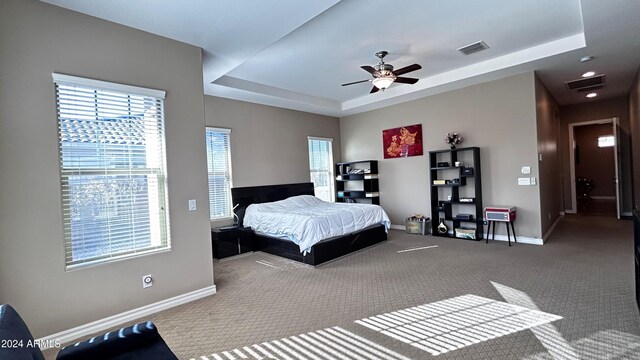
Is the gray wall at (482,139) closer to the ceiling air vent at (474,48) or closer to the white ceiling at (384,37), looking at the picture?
the white ceiling at (384,37)

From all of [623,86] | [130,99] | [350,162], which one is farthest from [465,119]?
[130,99]

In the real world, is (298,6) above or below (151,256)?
above

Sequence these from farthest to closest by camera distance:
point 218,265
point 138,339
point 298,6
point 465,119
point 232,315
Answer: point 465,119 → point 218,265 → point 232,315 → point 298,6 → point 138,339

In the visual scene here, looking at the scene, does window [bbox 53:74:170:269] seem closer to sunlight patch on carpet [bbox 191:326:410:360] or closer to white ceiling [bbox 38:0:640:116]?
white ceiling [bbox 38:0:640:116]

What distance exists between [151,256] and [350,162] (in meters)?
5.29

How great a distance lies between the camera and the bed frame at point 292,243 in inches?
182

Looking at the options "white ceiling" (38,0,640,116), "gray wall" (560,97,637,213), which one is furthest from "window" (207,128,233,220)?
"gray wall" (560,97,637,213)

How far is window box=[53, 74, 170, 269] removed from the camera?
9.05 feet

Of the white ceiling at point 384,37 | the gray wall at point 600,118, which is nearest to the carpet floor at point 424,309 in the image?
the white ceiling at point 384,37

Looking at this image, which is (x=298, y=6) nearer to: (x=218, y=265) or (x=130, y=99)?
(x=130, y=99)

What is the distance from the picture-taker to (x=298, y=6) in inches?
110

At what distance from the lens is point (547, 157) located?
5957mm

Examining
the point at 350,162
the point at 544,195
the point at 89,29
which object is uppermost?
the point at 89,29

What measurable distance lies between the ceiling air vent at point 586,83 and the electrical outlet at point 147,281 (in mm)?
7634
